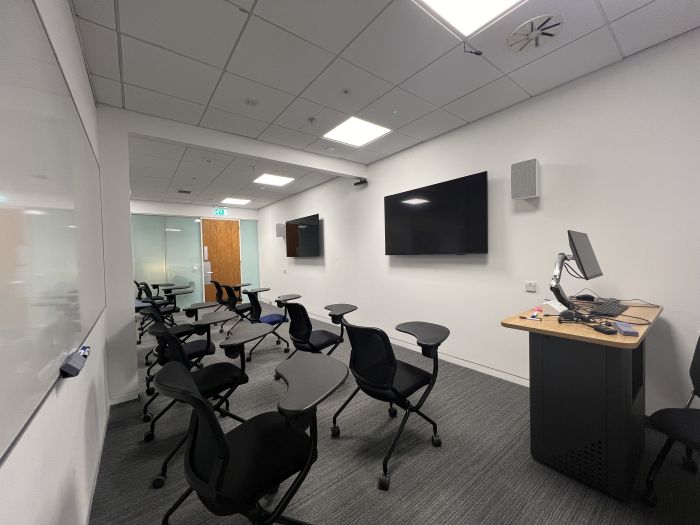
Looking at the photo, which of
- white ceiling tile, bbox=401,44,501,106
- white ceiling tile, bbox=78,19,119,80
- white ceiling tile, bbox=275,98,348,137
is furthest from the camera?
white ceiling tile, bbox=275,98,348,137

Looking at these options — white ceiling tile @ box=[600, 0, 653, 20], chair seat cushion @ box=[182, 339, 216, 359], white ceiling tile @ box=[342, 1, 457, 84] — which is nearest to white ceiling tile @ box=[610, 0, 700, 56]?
white ceiling tile @ box=[600, 0, 653, 20]

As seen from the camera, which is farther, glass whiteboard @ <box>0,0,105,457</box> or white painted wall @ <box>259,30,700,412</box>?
white painted wall @ <box>259,30,700,412</box>

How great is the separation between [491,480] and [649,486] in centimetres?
81

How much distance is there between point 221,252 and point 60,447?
7514 millimetres

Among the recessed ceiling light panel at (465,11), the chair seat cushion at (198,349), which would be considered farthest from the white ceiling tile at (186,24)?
the chair seat cushion at (198,349)

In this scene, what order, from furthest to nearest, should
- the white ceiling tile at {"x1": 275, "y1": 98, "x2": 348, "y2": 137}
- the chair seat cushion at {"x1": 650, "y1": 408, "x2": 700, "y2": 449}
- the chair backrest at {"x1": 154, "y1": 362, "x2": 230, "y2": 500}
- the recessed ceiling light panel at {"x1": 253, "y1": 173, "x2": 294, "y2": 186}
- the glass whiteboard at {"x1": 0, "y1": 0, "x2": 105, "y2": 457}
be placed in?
1. the recessed ceiling light panel at {"x1": 253, "y1": 173, "x2": 294, "y2": 186}
2. the white ceiling tile at {"x1": 275, "y1": 98, "x2": 348, "y2": 137}
3. the chair seat cushion at {"x1": 650, "y1": 408, "x2": 700, "y2": 449}
4. the chair backrest at {"x1": 154, "y1": 362, "x2": 230, "y2": 500}
5. the glass whiteboard at {"x1": 0, "y1": 0, "x2": 105, "y2": 457}

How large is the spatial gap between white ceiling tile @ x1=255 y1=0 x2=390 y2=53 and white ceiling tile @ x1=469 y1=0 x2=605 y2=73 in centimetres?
84

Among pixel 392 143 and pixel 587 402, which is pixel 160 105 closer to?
pixel 392 143

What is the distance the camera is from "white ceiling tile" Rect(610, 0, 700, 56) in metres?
1.75

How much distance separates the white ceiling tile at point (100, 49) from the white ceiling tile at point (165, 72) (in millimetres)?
62

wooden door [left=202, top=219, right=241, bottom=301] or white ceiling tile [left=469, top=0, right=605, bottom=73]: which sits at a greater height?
white ceiling tile [left=469, top=0, right=605, bottom=73]

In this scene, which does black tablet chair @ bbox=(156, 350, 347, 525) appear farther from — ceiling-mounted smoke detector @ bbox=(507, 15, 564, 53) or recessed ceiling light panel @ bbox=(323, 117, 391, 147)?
Result: recessed ceiling light panel @ bbox=(323, 117, 391, 147)

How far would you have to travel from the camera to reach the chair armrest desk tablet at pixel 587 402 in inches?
59.1

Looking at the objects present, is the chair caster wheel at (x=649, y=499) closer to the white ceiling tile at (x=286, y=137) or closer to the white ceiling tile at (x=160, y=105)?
the white ceiling tile at (x=286, y=137)
